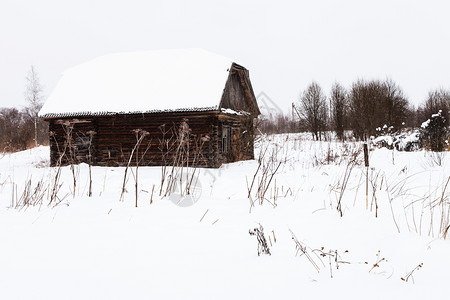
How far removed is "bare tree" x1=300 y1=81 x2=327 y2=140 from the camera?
32625 mm

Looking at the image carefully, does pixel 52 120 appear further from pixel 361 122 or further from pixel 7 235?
pixel 361 122

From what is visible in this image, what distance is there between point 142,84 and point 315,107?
74.2 feet

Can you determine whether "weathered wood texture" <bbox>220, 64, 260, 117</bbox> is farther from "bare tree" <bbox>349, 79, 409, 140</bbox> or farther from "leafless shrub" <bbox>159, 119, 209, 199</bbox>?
"bare tree" <bbox>349, 79, 409, 140</bbox>

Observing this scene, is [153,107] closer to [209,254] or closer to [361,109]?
[209,254]

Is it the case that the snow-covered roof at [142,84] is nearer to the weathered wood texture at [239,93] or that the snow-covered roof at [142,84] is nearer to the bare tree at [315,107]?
the weathered wood texture at [239,93]

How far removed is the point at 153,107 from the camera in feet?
40.9

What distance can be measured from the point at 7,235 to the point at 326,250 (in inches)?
92.8

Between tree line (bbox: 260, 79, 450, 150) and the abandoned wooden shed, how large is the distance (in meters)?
8.54

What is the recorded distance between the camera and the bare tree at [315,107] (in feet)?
107

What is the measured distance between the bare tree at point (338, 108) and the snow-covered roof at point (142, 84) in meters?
19.9

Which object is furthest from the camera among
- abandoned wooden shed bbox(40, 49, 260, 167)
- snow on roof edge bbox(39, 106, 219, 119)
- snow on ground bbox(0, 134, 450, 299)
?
abandoned wooden shed bbox(40, 49, 260, 167)

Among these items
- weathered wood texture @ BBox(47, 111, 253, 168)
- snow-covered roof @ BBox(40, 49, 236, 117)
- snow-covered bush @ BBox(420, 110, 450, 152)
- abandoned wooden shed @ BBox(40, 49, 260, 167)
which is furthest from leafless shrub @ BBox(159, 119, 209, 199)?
snow-covered bush @ BBox(420, 110, 450, 152)

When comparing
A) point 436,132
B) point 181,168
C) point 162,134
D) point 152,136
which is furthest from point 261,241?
point 436,132

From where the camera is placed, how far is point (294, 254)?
2.21m
